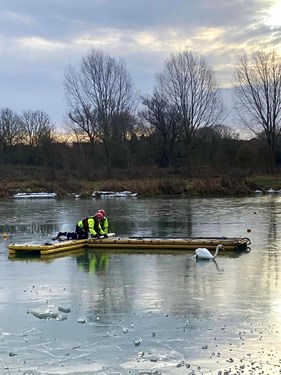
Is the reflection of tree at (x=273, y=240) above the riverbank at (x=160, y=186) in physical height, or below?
below

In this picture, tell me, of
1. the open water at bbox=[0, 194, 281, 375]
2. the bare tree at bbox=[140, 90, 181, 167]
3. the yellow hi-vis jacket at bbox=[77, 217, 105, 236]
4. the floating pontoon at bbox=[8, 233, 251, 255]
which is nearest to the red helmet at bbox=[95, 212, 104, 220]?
the yellow hi-vis jacket at bbox=[77, 217, 105, 236]

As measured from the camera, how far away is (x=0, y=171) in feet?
171

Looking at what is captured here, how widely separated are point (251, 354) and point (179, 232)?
11988mm

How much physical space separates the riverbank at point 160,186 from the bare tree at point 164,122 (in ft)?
41.5

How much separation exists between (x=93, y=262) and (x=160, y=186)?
89.4ft

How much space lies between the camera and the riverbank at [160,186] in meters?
39.1

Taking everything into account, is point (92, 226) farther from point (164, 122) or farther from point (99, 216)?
point (164, 122)

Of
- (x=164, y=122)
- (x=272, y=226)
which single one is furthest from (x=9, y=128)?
(x=272, y=226)

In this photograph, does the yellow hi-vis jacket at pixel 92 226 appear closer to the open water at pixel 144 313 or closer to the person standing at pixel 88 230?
the person standing at pixel 88 230

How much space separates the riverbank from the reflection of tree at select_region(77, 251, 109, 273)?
2482 centimetres

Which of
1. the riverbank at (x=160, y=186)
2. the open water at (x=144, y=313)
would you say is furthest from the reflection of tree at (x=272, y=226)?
the riverbank at (x=160, y=186)

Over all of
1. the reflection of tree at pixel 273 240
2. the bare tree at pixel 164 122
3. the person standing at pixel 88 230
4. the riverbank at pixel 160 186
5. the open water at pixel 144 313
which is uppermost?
the bare tree at pixel 164 122

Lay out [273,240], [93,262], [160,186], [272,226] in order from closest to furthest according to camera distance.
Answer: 1. [93,262]
2. [273,240]
3. [272,226]
4. [160,186]

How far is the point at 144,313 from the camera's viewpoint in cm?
841
